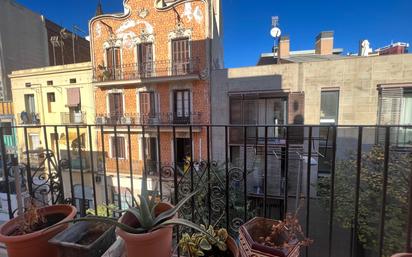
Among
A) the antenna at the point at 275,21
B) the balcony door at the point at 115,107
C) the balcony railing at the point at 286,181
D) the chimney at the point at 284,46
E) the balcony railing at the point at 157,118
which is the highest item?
the antenna at the point at 275,21

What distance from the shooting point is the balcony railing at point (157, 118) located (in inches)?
318

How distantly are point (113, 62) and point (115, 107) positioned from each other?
200 cm

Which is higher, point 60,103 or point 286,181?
point 60,103

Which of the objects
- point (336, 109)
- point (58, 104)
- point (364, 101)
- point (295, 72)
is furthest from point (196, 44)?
point (58, 104)

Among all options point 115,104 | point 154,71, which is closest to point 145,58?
point 154,71

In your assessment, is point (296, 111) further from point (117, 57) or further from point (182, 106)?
point (117, 57)

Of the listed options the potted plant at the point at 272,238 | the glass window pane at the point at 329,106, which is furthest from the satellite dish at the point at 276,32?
the potted plant at the point at 272,238

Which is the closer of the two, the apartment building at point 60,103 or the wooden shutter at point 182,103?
the wooden shutter at point 182,103

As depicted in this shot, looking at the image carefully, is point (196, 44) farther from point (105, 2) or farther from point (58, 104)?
point (58, 104)

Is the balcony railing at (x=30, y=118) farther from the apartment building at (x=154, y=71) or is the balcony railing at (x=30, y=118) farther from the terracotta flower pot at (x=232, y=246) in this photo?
the terracotta flower pot at (x=232, y=246)

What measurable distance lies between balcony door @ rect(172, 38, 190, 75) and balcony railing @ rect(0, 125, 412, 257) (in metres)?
2.59

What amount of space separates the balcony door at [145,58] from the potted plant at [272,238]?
827cm

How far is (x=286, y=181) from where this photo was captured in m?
1.42

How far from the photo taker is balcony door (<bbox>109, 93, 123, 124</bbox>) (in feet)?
29.1
